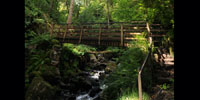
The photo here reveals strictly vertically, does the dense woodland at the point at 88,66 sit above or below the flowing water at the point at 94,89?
above

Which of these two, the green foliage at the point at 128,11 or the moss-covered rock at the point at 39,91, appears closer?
the moss-covered rock at the point at 39,91

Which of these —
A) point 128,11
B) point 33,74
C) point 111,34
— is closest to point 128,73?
point 111,34

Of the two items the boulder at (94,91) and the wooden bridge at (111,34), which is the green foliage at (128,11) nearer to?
the wooden bridge at (111,34)

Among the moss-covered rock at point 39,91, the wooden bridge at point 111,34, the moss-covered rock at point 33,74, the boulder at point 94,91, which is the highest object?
the wooden bridge at point 111,34

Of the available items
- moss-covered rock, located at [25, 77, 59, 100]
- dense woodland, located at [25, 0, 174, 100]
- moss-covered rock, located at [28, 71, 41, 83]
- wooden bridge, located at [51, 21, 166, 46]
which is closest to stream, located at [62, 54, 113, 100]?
dense woodland, located at [25, 0, 174, 100]

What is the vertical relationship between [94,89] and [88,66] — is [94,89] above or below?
below

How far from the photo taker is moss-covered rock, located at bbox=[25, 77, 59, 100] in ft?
23.8

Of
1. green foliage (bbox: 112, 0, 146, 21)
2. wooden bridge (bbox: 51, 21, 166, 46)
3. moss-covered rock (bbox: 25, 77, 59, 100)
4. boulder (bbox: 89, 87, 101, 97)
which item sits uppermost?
green foliage (bbox: 112, 0, 146, 21)

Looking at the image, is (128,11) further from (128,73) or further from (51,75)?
(51,75)

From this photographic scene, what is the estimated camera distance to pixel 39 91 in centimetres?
756

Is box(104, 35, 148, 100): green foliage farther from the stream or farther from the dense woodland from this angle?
the stream

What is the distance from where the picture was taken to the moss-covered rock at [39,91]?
7.25 meters

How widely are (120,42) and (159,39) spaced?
2686mm

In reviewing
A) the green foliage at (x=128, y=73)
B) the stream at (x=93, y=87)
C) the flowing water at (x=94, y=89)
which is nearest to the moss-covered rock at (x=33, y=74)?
the stream at (x=93, y=87)
